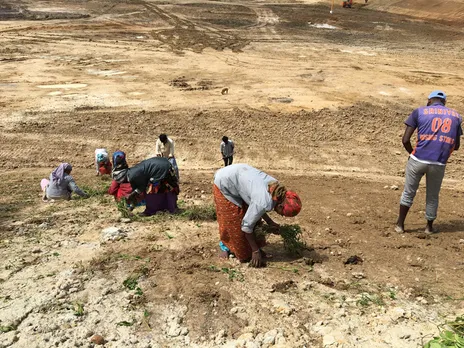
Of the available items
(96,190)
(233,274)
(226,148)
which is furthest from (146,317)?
(226,148)

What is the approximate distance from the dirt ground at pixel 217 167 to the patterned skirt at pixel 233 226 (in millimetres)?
197

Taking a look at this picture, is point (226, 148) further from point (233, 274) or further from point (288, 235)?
point (233, 274)

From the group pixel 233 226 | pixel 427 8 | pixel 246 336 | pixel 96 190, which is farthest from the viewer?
pixel 427 8

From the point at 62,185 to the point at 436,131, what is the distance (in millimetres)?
5957

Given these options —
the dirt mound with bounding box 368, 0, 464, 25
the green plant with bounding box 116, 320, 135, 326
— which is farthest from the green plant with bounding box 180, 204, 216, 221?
the dirt mound with bounding box 368, 0, 464, 25

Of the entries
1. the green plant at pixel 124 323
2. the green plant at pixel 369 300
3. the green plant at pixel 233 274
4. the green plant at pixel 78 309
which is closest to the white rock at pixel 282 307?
the green plant at pixel 233 274

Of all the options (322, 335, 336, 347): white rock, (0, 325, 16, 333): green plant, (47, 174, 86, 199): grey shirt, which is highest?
(322, 335, 336, 347): white rock

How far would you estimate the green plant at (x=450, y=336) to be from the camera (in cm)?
345

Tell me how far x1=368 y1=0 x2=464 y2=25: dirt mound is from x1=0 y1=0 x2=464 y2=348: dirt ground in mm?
703

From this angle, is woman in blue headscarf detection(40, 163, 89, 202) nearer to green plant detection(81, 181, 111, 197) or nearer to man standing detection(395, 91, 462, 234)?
green plant detection(81, 181, 111, 197)

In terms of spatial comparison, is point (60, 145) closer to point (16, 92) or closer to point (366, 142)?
point (16, 92)

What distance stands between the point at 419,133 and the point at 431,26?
2617 centimetres

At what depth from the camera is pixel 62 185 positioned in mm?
8016

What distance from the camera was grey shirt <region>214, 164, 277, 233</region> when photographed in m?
4.55
